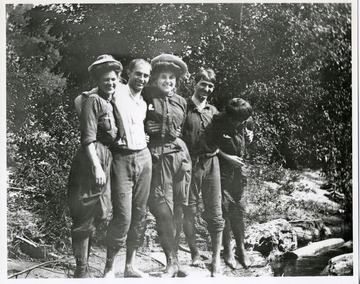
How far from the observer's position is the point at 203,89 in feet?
14.8

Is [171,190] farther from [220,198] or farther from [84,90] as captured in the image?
[84,90]

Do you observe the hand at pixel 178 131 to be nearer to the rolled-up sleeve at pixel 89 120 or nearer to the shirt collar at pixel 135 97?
the shirt collar at pixel 135 97

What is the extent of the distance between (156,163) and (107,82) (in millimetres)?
669

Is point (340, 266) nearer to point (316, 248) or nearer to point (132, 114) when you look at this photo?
point (316, 248)

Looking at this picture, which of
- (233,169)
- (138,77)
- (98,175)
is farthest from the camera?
(233,169)

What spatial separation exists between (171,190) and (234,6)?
142cm

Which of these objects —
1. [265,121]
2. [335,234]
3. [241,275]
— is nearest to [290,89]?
[265,121]

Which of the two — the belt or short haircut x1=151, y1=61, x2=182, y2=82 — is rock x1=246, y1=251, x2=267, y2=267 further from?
short haircut x1=151, y1=61, x2=182, y2=82

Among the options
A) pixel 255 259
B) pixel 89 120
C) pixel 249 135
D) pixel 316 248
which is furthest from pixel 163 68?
pixel 316 248

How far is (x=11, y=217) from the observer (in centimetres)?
→ 438

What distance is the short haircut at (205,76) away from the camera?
4.51m

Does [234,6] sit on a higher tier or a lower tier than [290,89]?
higher

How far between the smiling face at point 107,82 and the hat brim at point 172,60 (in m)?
0.30

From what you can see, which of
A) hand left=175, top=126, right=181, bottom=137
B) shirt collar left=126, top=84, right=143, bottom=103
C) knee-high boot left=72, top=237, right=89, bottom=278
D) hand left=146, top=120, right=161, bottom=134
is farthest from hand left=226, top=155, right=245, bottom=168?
knee-high boot left=72, top=237, right=89, bottom=278
